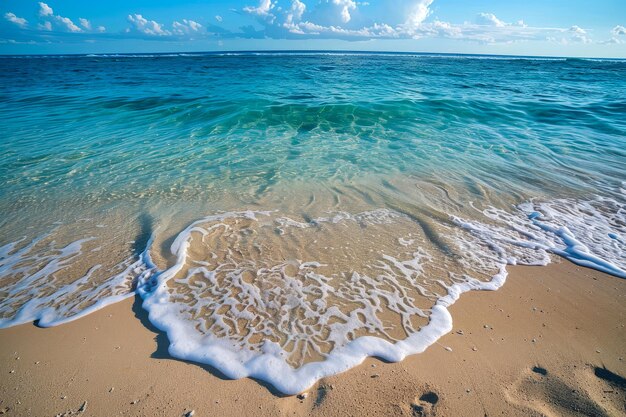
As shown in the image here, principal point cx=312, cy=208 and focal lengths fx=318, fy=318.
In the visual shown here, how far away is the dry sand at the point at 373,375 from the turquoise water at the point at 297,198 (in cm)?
17

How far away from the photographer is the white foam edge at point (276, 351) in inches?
95.8

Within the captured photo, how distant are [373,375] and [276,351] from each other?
2.61 ft

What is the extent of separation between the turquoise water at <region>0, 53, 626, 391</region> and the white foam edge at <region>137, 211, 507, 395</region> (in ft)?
0.08

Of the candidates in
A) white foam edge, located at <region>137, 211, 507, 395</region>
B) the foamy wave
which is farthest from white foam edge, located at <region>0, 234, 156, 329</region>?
white foam edge, located at <region>137, 211, 507, 395</region>

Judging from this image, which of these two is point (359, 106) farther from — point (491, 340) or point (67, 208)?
point (491, 340)

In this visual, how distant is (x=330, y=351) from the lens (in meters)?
2.63

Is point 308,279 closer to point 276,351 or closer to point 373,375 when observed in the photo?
point 276,351

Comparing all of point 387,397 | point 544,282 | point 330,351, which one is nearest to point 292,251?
point 330,351

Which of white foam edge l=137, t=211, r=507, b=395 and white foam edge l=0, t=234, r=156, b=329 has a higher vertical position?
white foam edge l=137, t=211, r=507, b=395

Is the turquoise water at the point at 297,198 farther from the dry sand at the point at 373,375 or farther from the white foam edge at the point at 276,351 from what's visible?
the dry sand at the point at 373,375

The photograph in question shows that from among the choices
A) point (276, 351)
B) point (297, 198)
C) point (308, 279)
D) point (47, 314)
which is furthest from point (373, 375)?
point (297, 198)

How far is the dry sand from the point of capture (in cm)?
221

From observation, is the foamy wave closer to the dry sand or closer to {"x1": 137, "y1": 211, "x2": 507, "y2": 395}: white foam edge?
{"x1": 137, "y1": 211, "x2": 507, "y2": 395}: white foam edge

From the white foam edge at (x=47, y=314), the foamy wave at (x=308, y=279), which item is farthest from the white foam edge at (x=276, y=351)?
the white foam edge at (x=47, y=314)
